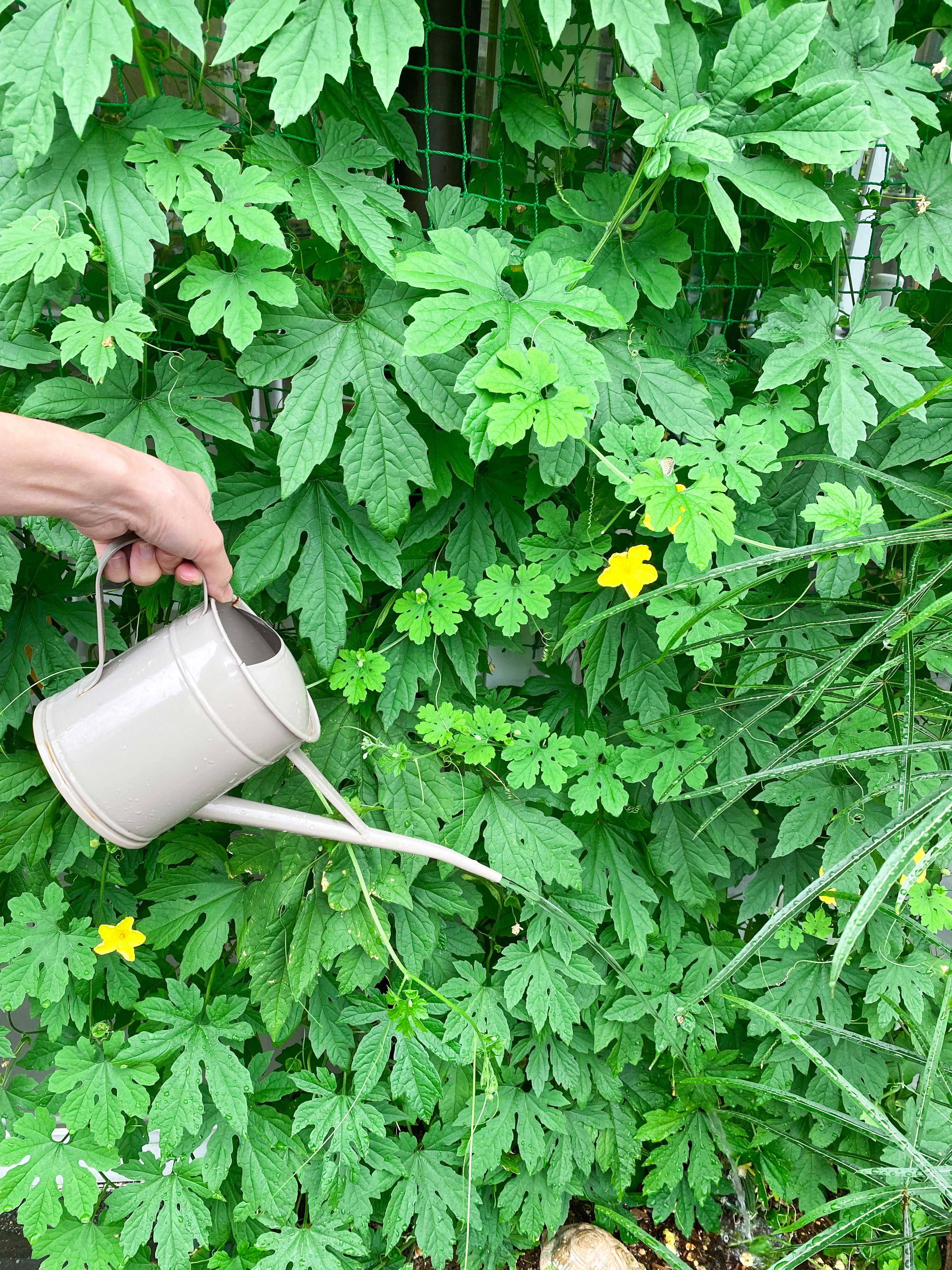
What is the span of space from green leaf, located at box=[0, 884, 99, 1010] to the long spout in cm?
36

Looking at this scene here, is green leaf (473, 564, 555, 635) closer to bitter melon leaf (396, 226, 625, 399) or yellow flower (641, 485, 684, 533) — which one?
yellow flower (641, 485, 684, 533)

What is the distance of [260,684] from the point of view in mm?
1133

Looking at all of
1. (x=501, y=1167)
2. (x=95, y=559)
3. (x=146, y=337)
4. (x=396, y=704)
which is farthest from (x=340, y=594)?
(x=501, y=1167)

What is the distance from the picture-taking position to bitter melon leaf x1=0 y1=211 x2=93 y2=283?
1.09 meters

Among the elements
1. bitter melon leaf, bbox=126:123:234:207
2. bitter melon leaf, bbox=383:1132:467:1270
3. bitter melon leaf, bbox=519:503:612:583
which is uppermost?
bitter melon leaf, bbox=126:123:234:207

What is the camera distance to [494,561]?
1497 millimetres

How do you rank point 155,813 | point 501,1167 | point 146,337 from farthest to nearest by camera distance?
point 501,1167
point 146,337
point 155,813

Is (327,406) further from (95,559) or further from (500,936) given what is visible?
(500,936)

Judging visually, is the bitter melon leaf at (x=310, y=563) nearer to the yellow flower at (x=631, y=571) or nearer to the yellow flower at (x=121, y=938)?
the yellow flower at (x=631, y=571)

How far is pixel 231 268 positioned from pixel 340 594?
0.50 meters

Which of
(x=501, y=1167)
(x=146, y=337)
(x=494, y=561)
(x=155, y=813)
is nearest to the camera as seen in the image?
(x=155, y=813)

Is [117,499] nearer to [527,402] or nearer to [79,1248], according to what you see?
[527,402]

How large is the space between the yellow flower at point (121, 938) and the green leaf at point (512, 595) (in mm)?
777

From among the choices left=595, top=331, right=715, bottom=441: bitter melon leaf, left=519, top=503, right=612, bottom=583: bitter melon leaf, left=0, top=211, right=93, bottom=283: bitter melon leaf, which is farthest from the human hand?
left=595, top=331, right=715, bottom=441: bitter melon leaf
